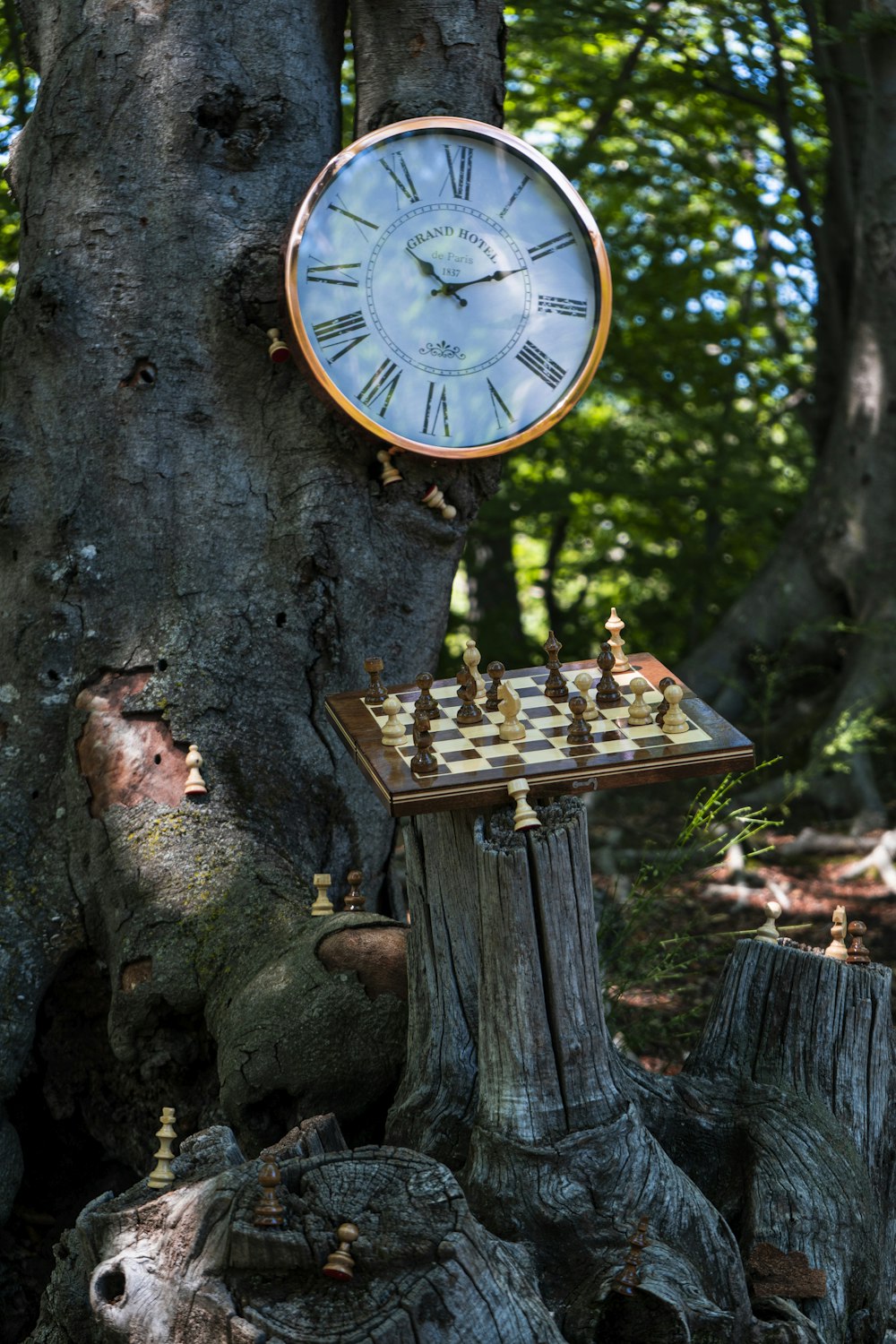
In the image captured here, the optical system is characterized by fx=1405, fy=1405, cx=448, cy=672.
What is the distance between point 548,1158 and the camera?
2.82 meters

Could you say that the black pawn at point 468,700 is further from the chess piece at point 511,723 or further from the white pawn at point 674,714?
the white pawn at point 674,714

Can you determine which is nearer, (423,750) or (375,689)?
(423,750)

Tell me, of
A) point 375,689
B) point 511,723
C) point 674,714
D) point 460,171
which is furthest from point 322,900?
point 460,171

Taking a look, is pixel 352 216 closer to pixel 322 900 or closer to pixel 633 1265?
pixel 322 900

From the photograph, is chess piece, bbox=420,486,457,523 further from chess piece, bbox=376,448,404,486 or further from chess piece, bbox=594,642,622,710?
chess piece, bbox=594,642,622,710

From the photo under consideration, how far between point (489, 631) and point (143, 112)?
6016 mm

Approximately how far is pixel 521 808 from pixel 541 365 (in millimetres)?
1712

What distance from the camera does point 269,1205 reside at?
2504mm

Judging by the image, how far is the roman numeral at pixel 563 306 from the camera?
4.01 m

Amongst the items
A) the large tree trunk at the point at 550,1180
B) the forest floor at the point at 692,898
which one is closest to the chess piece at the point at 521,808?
the large tree trunk at the point at 550,1180

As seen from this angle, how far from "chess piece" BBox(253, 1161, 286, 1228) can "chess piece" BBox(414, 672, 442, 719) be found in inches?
38.6

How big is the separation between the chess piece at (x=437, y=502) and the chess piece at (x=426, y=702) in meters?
1.09

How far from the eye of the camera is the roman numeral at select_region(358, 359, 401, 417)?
3889mm

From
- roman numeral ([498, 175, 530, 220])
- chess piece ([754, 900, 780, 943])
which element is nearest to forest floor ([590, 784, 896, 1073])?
chess piece ([754, 900, 780, 943])
